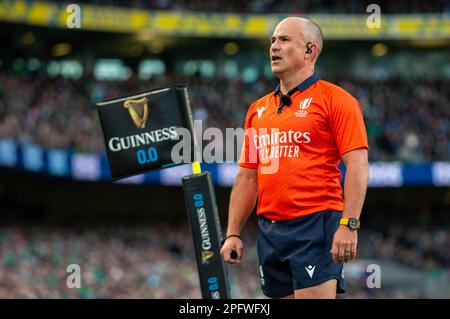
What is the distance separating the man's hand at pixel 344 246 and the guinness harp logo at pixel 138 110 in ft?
7.05

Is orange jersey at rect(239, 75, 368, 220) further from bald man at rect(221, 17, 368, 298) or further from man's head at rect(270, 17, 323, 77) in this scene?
man's head at rect(270, 17, 323, 77)

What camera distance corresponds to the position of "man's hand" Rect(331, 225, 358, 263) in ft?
14.4

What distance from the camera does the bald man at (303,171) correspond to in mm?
4656

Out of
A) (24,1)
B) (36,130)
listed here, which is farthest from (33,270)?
(24,1)

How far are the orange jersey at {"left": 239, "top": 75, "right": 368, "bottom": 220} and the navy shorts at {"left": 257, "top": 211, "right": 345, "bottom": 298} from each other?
7 cm

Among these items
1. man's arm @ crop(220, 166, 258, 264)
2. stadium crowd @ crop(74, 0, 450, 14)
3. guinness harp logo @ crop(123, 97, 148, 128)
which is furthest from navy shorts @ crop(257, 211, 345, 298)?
stadium crowd @ crop(74, 0, 450, 14)

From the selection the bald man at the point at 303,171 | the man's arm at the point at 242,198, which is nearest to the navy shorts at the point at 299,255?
the bald man at the point at 303,171

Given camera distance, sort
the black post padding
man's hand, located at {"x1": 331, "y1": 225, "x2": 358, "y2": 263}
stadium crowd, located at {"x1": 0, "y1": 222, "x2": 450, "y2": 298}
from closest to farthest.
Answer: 1. man's hand, located at {"x1": 331, "y1": 225, "x2": 358, "y2": 263}
2. the black post padding
3. stadium crowd, located at {"x1": 0, "y1": 222, "x2": 450, "y2": 298}

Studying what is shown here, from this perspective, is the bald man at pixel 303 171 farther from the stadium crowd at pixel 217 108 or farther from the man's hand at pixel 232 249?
the stadium crowd at pixel 217 108

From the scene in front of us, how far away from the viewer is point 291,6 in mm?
30906

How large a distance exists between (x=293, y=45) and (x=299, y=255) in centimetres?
125

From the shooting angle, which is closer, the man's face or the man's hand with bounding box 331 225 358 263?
the man's hand with bounding box 331 225 358 263

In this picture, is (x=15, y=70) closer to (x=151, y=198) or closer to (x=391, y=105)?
(x=151, y=198)
